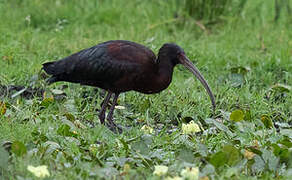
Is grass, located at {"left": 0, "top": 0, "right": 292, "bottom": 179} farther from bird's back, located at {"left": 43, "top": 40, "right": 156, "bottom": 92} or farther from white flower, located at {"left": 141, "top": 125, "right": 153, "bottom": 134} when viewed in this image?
bird's back, located at {"left": 43, "top": 40, "right": 156, "bottom": 92}

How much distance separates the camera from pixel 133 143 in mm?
4562

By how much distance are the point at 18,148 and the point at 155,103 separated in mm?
2366

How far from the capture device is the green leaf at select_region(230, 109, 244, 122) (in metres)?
5.29

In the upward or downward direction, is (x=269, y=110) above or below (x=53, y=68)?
below

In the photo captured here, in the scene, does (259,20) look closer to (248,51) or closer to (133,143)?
(248,51)

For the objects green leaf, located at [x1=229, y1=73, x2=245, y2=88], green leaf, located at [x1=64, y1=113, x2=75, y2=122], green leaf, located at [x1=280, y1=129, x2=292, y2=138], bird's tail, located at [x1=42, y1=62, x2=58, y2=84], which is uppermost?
bird's tail, located at [x1=42, y1=62, x2=58, y2=84]

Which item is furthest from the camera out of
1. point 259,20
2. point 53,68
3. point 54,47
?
point 259,20

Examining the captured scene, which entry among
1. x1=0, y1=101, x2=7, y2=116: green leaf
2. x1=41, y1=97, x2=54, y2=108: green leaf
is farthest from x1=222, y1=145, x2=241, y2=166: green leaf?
x1=41, y1=97, x2=54, y2=108: green leaf

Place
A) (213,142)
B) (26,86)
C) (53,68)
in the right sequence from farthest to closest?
(26,86) < (53,68) < (213,142)

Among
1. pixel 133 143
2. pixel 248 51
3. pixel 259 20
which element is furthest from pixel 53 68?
pixel 259 20

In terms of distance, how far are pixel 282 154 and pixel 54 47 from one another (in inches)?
166

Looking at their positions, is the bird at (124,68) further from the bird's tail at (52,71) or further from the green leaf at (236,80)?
the green leaf at (236,80)

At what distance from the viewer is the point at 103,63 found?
5809 mm

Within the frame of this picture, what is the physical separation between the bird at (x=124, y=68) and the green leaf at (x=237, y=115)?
12.2 inches
